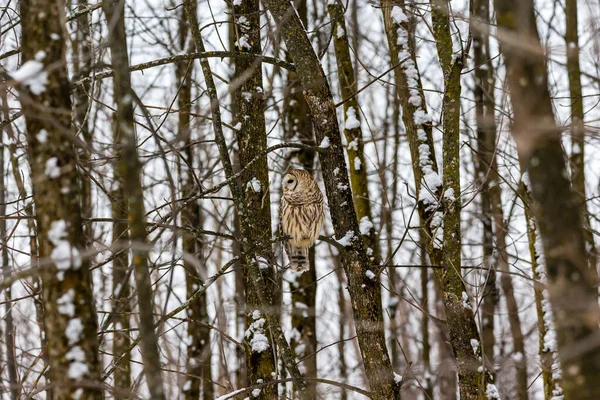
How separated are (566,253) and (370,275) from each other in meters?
2.02

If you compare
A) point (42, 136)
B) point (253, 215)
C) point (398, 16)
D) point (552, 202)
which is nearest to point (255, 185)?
point (253, 215)

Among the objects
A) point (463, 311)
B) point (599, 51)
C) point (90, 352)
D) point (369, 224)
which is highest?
point (369, 224)

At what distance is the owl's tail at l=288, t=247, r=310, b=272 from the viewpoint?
6516 millimetres

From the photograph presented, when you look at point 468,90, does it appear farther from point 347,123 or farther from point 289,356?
point 289,356

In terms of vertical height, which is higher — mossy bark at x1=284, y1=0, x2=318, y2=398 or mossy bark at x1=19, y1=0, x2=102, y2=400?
mossy bark at x1=284, y1=0, x2=318, y2=398

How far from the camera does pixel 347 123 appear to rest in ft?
24.2

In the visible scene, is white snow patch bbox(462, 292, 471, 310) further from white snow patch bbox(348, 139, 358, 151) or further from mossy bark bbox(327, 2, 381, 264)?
white snow patch bbox(348, 139, 358, 151)

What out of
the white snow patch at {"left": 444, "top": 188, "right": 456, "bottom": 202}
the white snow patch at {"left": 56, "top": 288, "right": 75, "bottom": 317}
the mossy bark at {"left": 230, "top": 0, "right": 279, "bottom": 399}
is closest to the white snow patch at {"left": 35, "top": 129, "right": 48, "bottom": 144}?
the white snow patch at {"left": 56, "top": 288, "right": 75, "bottom": 317}

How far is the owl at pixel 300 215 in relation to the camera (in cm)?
648

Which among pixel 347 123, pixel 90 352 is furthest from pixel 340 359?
pixel 90 352

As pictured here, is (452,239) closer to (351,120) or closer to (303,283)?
(351,120)

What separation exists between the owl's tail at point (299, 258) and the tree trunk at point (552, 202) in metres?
4.35

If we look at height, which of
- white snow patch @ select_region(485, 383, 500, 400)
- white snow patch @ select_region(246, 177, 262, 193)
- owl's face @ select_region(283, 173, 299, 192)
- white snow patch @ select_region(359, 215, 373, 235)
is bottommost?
white snow patch @ select_region(485, 383, 500, 400)

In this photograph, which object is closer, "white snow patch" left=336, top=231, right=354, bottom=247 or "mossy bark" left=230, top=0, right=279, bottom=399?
"white snow patch" left=336, top=231, right=354, bottom=247
